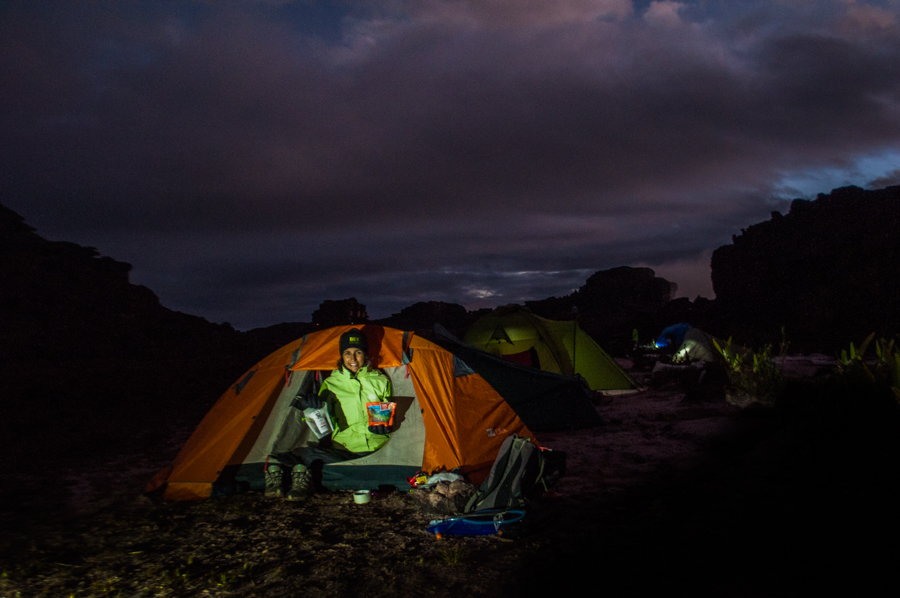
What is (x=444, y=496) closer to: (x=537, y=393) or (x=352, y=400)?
(x=352, y=400)

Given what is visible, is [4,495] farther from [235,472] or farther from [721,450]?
[721,450]

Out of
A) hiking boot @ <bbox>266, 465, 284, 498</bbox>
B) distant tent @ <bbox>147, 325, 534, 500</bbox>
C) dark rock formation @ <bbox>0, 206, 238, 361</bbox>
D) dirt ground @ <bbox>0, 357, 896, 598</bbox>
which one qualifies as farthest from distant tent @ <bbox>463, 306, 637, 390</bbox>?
dark rock formation @ <bbox>0, 206, 238, 361</bbox>

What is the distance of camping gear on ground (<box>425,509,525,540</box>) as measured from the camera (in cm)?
427

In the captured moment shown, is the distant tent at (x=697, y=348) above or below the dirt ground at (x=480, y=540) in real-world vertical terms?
above

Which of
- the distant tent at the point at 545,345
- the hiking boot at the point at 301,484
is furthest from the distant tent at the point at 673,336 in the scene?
the hiking boot at the point at 301,484

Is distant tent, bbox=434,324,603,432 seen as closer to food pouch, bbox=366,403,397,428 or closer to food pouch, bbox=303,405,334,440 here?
food pouch, bbox=366,403,397,428

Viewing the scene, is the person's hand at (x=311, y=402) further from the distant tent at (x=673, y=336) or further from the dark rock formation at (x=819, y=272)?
the dark rock formation at (x=819, y=272)

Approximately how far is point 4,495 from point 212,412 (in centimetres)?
247

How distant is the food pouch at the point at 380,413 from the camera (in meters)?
5.83

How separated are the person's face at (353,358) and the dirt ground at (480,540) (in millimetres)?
1391

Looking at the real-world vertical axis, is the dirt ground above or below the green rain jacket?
below

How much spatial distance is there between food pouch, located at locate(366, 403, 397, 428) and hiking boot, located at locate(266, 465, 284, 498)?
1.08m

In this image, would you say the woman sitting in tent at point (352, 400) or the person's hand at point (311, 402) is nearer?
the person's hand at point (311, 402)

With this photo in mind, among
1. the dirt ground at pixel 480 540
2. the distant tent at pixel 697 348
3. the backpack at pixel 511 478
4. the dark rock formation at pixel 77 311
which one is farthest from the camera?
the dark rock formation at pixel 77 311
